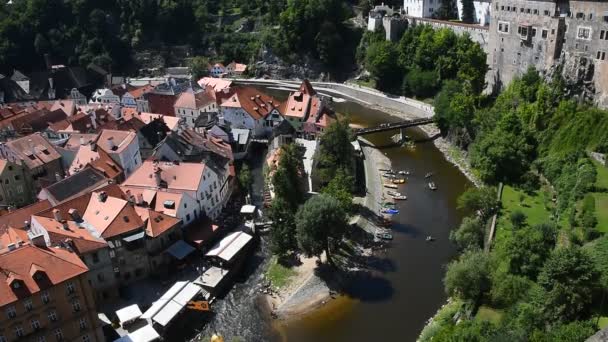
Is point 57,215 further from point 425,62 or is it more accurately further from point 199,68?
point 199,68

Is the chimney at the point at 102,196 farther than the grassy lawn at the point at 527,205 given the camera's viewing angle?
No

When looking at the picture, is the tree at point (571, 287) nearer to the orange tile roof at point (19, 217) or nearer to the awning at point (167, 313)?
the awning at point (167, 313)

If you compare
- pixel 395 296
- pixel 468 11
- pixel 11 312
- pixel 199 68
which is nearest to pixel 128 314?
pixel 11 312

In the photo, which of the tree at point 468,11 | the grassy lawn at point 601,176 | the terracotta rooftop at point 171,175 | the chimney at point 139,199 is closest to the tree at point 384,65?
the tree at point 468,11

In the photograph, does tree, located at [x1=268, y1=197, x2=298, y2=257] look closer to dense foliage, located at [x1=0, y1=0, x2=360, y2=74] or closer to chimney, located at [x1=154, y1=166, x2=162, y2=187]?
chimney, located at [x1=154, y1=166, x2=162, y2=187]

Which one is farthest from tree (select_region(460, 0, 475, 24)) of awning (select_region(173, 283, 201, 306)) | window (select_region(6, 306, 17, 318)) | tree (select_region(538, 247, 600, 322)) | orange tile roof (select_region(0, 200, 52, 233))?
window (select_region(6, 306, 17, 318))

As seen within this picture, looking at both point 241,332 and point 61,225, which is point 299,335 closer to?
point 241,332

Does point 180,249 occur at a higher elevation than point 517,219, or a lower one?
lower
